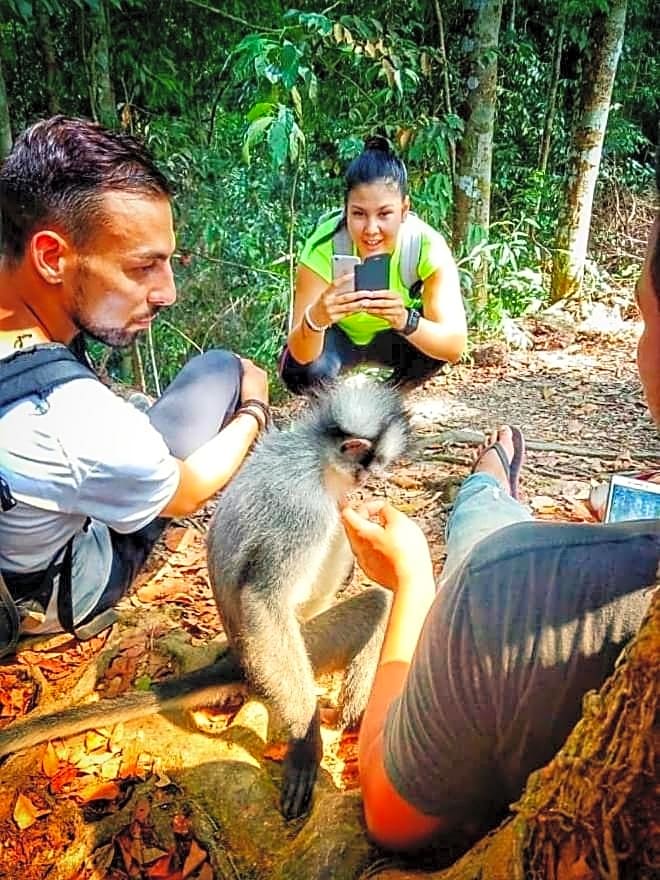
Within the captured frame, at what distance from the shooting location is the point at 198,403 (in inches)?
92.4

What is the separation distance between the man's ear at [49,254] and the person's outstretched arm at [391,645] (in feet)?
2.87

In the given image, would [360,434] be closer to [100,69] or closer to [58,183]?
[58,183]

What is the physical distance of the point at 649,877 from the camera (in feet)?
2.51

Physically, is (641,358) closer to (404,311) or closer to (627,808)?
(627,808)

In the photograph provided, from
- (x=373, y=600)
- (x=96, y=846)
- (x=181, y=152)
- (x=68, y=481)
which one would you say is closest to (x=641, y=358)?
(x=68, y=481)

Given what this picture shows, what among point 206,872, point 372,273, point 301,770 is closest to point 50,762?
point 206,872

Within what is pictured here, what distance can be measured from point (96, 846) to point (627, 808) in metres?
1.37

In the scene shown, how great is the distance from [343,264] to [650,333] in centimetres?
233

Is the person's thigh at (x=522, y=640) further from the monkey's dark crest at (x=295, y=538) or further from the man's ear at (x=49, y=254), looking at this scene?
the man's ear at (x=49, y=254)

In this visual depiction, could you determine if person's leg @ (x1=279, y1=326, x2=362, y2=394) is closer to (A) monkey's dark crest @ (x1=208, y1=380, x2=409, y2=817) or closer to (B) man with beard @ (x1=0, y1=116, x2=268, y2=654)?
(A) monkey's dark crest @ (x1=208, y1=380, x2=409, y2=817)

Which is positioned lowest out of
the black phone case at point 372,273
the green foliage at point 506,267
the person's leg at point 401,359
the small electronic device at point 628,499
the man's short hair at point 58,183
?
the green foliage at point 506,267

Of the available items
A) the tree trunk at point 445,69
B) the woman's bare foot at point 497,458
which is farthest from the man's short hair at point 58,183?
the tree trunk at point 445,69

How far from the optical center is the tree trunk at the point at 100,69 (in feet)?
13.4

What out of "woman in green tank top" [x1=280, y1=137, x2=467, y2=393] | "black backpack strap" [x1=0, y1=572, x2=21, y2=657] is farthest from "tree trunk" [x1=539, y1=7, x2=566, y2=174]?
"black backpack strap" [x1=0, y1=572, x2=21, y2=657]
